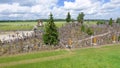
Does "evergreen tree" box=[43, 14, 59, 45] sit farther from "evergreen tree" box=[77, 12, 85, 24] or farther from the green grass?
"evergreen tree" box=[77, 12, 85, 24]

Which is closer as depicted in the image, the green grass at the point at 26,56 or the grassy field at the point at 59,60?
the grassy field at the point at 59,60

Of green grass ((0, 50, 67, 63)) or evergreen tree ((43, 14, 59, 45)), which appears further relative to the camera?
evergreen tree ((43, 14, 59, 45))

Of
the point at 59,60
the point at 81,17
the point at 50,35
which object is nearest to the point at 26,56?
the point at 59,60

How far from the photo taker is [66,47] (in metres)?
28.9

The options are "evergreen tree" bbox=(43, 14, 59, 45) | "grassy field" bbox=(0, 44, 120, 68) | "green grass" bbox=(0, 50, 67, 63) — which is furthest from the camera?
"evergreen tree" bbox=(43, 14, 59, 45)

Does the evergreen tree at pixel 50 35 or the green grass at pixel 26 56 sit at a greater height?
the evergreen tree at pixel 50 35

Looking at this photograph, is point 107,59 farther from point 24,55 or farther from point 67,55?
point 24,55

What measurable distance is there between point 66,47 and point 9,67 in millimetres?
11884

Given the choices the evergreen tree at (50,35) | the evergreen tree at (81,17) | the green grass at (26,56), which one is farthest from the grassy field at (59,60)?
the evergreen tree at (81,17)

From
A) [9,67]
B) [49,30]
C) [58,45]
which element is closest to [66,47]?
[58,45]

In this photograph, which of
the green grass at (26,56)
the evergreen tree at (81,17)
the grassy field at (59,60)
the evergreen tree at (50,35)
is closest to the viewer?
the grassy field at (59,60)

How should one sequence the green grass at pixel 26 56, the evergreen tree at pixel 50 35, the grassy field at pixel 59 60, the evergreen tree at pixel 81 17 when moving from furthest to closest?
1. the evergreen tree at pixel 81 17
2. the evergreen tree at pixel 50 35
3. the green grass at pixel 26 56
4. the grassy field at pixel 59 60

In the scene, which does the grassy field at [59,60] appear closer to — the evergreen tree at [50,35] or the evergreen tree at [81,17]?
the evergreen tree at [50,35]

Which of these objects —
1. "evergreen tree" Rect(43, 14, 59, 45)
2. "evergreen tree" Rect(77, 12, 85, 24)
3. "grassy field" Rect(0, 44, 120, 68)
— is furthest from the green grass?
"evergreen tree" Rect(77, 12, 85, 24)
